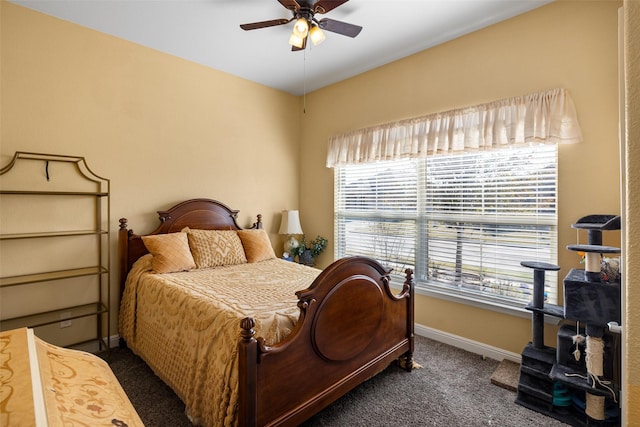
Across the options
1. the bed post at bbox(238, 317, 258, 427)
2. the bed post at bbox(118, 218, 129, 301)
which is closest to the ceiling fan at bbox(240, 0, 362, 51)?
the bed post at bbox(238, 317, 258, 427)

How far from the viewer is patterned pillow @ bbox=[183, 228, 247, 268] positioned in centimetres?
295

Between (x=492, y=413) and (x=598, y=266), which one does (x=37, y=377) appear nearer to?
(x=492, y=413)

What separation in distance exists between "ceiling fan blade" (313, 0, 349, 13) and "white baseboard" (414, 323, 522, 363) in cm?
294

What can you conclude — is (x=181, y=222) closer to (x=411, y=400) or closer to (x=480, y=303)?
(x=411, y=400)

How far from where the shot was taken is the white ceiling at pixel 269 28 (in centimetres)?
242

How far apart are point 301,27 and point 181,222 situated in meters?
2.22

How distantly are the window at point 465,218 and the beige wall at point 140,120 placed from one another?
1328 mm

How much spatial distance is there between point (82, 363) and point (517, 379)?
269cm

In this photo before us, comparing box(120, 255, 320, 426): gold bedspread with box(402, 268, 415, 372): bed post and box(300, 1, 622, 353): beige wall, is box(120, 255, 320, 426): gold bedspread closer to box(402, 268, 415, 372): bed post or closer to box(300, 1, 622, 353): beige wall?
box(402, 268, 415, 372): bed post

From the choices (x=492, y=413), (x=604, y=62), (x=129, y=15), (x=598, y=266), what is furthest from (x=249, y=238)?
(x=604, y=62)

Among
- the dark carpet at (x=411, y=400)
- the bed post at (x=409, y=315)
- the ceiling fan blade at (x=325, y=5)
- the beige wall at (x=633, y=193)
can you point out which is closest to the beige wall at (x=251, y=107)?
the dark carpet at (x=411, y=400)

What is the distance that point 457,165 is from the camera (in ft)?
9.49

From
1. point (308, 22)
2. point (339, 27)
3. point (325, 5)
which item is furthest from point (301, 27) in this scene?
point (339, 27)

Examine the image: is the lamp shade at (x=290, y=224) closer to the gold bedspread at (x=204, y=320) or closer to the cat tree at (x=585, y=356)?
the gold bedspread at (x=204, y=320)
